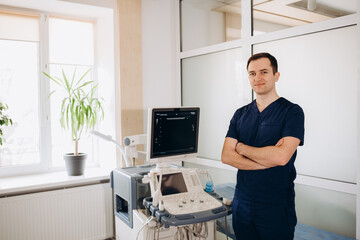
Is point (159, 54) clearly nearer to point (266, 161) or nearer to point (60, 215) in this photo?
point (60, 215)

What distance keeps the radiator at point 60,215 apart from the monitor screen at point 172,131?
1.35 metres

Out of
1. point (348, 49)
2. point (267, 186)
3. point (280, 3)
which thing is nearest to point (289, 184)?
point (267, 186)

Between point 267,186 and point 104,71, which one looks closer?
point 267,186

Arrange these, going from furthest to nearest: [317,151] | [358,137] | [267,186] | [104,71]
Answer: [104,71]
[317,151]
[358,137]
[267,186]

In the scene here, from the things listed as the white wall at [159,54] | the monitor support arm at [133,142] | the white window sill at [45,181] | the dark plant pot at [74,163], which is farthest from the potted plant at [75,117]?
the monitor support arm at [133,142]

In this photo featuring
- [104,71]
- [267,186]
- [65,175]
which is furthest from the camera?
[104,71]

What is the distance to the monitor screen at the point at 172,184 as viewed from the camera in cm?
196

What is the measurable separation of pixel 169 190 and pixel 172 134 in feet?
1.16

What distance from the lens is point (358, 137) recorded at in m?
1.98

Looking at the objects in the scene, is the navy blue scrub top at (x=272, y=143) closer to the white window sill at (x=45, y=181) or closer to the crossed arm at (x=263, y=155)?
the crossed arm at (x=263, y=155)

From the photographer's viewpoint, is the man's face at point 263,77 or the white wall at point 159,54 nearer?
the man's face at point 263,77

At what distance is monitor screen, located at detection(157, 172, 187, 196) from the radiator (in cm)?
132

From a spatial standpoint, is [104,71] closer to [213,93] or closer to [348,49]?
[213,93]

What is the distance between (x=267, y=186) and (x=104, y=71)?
228cm
